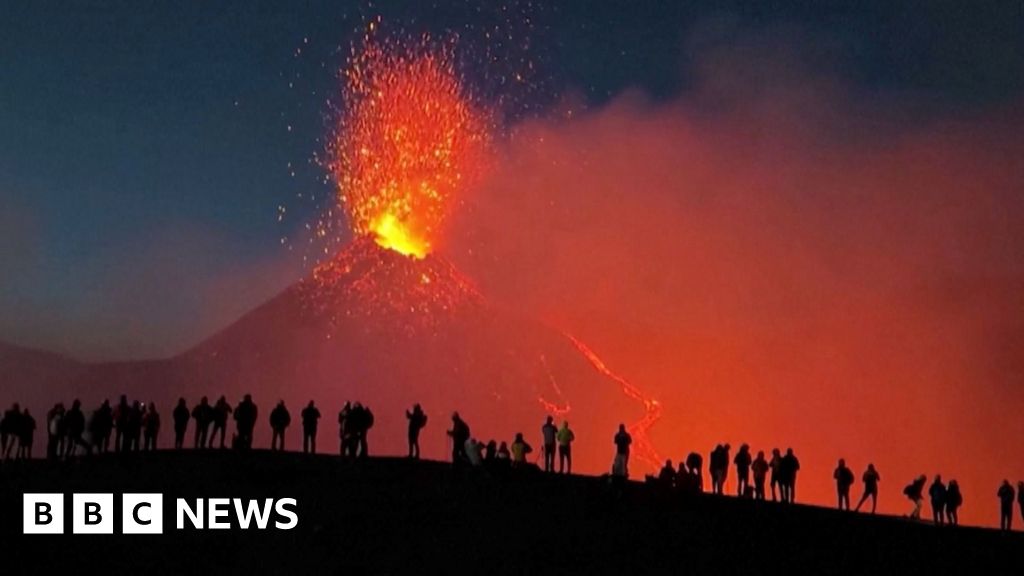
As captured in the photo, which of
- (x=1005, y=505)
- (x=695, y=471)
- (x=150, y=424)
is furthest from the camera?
(x=695, y=471)

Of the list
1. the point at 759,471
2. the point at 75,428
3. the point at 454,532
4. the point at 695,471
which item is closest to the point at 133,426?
the point at 75,428

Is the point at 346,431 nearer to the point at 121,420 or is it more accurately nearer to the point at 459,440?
the point at 459,440

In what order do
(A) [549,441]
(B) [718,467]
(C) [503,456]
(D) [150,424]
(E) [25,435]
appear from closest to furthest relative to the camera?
(C) [503,456]
(E) [25,435]
(D) [150,424]
(B) [718,467]
(A) [549,441]

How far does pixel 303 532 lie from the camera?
858 inches

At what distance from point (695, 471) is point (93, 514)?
591 inches

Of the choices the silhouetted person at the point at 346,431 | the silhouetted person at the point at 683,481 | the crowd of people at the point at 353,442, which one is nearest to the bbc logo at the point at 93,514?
the crowd of people at the point at 353,442

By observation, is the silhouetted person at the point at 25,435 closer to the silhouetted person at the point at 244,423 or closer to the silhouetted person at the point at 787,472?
the silhouetted person at the point at 244,423

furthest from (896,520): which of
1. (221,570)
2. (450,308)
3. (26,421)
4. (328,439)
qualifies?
(450,308)

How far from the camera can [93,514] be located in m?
22.1

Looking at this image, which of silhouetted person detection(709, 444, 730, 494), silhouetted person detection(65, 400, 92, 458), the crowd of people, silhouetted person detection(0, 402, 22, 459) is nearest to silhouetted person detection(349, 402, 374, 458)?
the crowd of people

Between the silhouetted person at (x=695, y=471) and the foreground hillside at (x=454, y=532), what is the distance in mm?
518

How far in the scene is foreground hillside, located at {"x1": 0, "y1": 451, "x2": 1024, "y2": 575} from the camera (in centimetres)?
2036

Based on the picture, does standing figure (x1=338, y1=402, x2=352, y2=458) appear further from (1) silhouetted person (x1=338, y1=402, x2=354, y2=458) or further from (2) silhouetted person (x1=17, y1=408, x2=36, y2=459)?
(2) silhouetted person (x1=17, y1=408, x2=36, y2=459)

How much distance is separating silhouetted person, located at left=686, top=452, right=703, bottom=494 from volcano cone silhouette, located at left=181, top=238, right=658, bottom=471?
300ft
